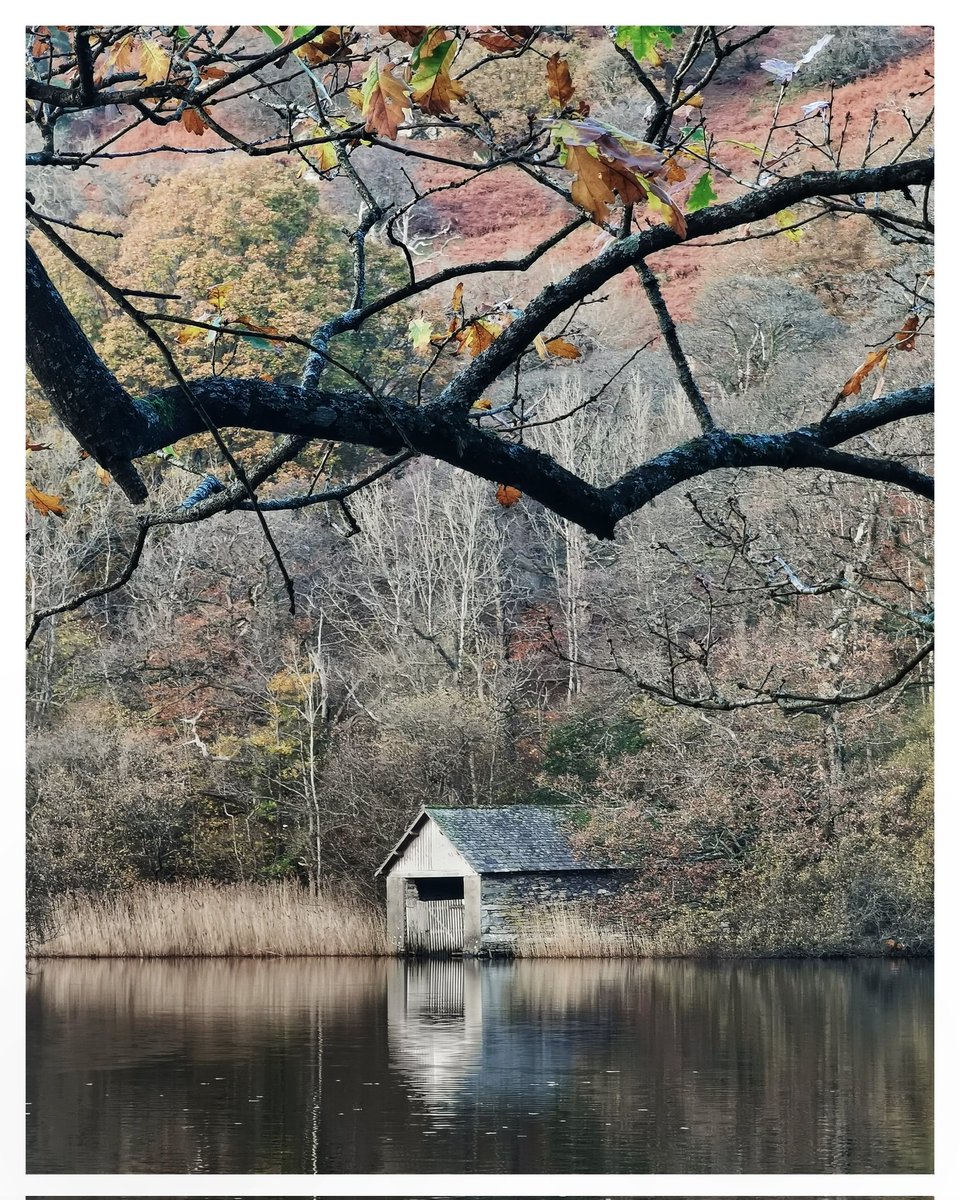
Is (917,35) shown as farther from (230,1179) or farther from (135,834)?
(135,834)

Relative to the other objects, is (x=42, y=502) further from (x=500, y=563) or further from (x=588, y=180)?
(x=500, y=563)

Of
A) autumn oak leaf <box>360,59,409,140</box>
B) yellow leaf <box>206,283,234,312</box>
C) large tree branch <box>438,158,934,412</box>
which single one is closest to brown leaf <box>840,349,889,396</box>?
large tree branch <box>438,158,934,412</box>

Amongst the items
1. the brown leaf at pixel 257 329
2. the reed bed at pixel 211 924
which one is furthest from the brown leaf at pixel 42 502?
the reed bed at pixel 211 924

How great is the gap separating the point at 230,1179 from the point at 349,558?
5261 mm

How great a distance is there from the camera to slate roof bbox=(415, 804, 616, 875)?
7906 mm

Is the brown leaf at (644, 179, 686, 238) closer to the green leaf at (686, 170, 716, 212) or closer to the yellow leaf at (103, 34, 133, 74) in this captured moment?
the green leaf at (686, 170, 716, 212)

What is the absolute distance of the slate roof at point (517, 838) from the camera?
7906 mm

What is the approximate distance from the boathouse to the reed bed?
0.23 meters

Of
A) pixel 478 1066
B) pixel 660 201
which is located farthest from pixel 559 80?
pixel 478 1066

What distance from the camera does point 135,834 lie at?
761 centimetres

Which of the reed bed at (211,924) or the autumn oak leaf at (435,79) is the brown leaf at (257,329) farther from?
the reed bed at (211,924)

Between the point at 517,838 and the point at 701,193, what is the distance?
6.29 m

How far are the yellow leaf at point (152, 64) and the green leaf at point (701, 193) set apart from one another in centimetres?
70

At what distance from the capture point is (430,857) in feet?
27.4
